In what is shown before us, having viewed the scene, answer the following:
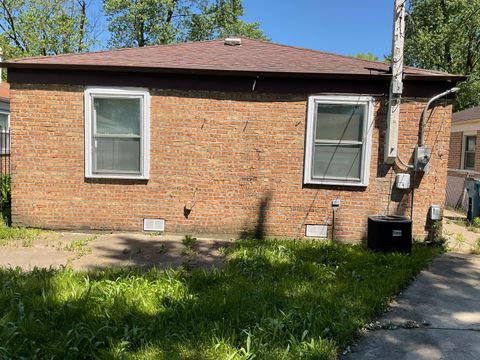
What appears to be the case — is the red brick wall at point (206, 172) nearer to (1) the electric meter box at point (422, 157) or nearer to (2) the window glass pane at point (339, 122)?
(1) the electric meter box at point (422, 157)

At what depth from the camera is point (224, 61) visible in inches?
308

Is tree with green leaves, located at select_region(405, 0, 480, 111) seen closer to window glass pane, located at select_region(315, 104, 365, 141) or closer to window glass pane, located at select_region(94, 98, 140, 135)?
window glass pane, located at select_region(315, 104, 365, 141)

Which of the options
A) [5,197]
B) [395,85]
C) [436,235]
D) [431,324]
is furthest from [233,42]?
[431,324]

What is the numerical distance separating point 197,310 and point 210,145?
3960 millimetres

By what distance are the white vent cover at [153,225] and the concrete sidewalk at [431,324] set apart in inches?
171

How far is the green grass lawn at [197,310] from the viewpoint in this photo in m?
3.35

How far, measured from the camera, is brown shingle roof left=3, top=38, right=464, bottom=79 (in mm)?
7254

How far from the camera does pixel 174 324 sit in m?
3.76

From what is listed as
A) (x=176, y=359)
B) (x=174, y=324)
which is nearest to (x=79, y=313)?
(x=174, y=324)

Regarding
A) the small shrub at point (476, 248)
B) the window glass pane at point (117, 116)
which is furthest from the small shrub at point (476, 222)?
the window glass pane at point (117, 116)

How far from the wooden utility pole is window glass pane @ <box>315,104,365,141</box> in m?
0.48

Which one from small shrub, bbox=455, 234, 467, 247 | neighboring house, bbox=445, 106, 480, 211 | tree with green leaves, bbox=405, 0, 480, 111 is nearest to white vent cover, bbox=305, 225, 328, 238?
small shrub, bbox=455, 234, 467, 247

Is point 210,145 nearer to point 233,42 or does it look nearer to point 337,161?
point 337,161

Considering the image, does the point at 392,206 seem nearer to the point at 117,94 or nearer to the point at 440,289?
the point at 440,289
